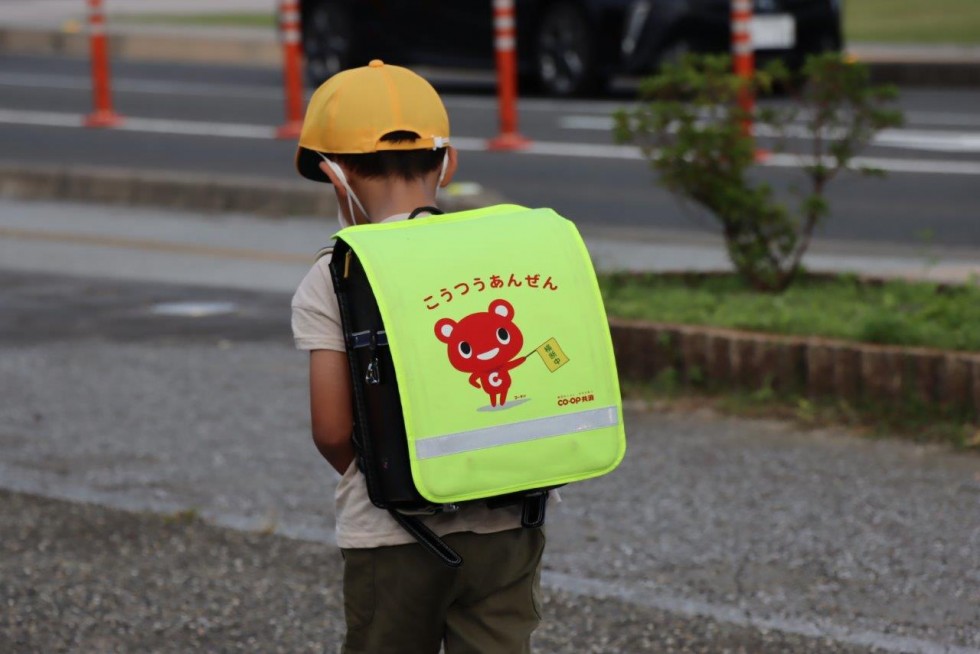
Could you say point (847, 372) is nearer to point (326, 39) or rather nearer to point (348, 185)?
point (348, 185)

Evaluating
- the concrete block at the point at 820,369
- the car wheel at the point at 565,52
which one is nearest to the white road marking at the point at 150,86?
the car wheel at the point at 565,52

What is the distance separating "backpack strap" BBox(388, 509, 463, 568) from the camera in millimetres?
2543

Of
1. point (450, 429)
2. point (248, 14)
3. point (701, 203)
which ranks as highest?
point (450, 429)

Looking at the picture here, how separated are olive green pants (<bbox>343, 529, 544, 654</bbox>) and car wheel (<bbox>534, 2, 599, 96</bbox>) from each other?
42.7ft

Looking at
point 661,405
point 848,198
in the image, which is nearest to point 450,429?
point 661,405

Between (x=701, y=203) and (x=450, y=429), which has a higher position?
(x=450, y=429)

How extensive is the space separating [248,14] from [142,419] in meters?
23.2

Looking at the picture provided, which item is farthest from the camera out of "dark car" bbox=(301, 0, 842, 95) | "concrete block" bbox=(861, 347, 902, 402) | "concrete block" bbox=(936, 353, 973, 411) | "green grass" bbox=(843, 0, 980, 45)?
"green grass" bbox=(843, 0, 980, 45)

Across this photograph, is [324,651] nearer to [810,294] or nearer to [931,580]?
[931,580]

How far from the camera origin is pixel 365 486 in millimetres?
2594

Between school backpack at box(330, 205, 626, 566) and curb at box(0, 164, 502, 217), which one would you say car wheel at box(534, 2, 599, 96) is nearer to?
curb at box(0, 164, 502, 217)

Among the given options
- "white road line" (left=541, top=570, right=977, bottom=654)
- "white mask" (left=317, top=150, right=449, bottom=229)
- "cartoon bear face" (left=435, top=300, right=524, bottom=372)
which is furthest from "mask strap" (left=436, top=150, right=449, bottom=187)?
"white road line" (left=541, top=570, right=977, bottom=654)

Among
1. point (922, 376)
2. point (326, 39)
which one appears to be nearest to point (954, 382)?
point (922, 376)

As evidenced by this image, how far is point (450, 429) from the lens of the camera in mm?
2471
